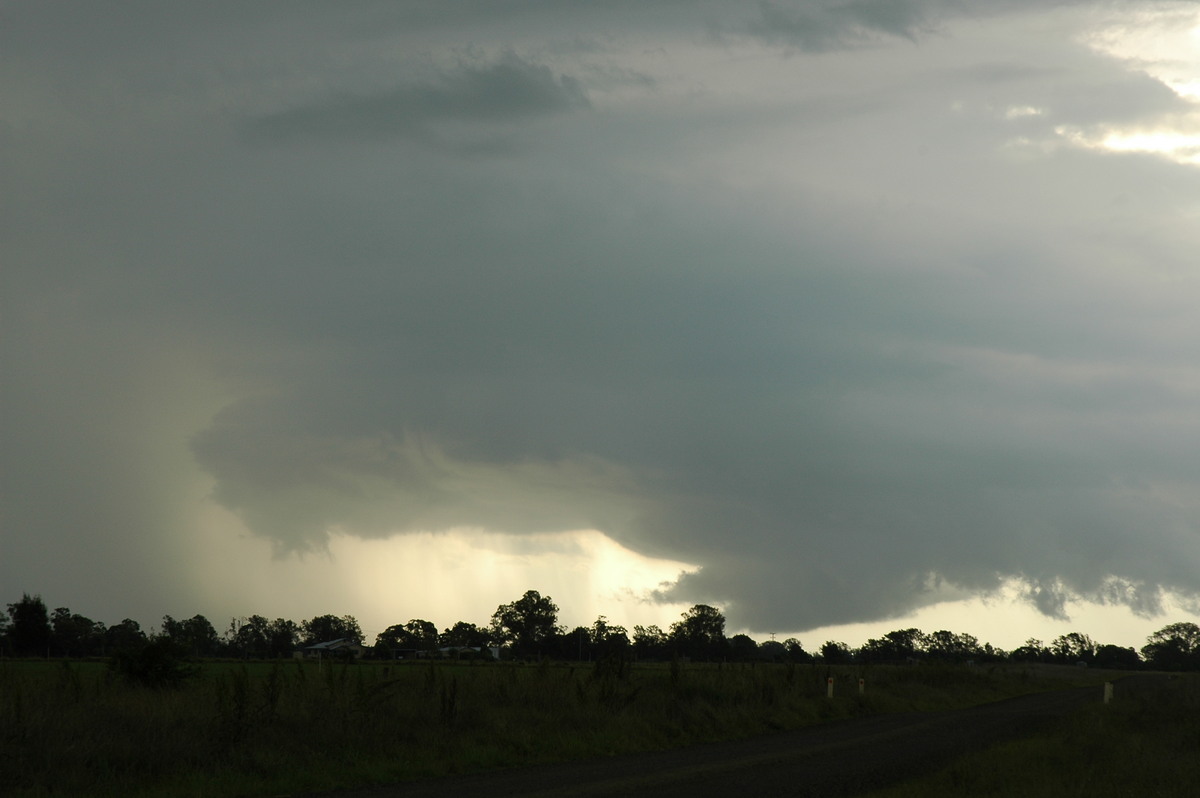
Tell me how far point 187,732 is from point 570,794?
278 inches

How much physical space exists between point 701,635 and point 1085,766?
160652 mm

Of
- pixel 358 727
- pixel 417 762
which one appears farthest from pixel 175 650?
pixel 417 762

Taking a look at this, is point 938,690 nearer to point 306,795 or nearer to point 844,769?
point 844,769

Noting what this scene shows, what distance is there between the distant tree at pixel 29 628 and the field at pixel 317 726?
3519 inches

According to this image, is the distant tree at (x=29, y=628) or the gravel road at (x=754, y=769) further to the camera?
the distant tree at (x=29, y=628)

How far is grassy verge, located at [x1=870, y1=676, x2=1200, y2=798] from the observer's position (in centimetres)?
1580

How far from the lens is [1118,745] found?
74.0 ft

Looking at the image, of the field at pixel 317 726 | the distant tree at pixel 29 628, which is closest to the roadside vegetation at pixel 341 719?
the field at pixel 317 726

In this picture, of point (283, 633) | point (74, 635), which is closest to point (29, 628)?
point (74, 635)

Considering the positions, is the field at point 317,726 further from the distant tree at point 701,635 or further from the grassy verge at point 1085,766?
the distant tree at point 701,635

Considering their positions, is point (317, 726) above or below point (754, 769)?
above

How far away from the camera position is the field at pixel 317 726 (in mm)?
14930

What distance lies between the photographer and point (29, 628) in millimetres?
102562

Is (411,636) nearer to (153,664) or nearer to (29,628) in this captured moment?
(29,628)
